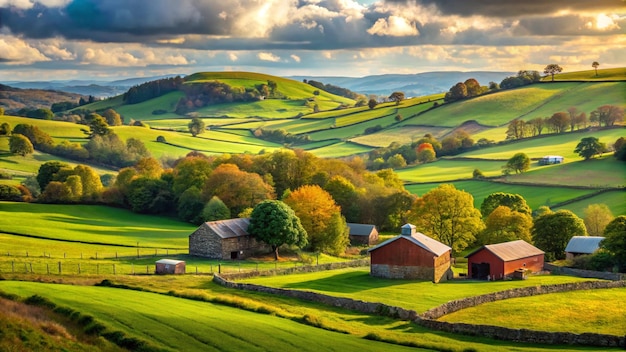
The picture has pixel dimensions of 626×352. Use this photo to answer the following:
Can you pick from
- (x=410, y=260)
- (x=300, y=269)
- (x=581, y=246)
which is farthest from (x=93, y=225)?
(x=581, y=246)

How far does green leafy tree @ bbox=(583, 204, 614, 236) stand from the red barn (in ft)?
66.9

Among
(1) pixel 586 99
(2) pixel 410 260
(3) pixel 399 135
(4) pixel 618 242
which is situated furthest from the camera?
(3) pixel 399 135

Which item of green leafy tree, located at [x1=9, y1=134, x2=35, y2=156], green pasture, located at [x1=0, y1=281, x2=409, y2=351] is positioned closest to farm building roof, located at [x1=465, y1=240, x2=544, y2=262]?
green pasture, located at [x1=0, y1=281, x2=409, y2=351]

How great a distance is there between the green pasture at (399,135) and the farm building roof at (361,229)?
82535mm

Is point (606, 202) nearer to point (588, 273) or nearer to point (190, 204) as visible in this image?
point (588, 273)

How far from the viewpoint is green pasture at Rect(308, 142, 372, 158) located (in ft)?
577

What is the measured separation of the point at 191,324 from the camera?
1599 inches

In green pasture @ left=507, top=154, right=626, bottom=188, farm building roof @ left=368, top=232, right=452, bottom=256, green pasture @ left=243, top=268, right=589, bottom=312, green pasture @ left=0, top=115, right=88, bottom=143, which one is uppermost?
green pasture @ left=0, top=115, right=88, bottom=143

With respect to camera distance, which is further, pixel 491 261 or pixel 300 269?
pixel 491 261

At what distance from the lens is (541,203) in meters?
107

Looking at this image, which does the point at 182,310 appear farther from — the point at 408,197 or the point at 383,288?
the point at 408,197

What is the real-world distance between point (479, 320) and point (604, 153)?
91447 mm

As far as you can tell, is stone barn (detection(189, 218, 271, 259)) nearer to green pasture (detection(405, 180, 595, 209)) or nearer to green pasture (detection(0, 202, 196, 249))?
green pasture (detection(0, 202, 196, 249))

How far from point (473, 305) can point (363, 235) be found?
42961mm
